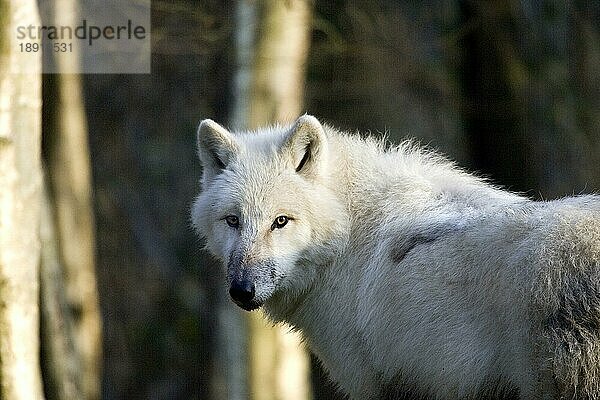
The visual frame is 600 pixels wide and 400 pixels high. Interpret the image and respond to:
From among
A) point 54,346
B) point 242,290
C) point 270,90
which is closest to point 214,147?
point 242,290

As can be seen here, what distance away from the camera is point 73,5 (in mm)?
15125

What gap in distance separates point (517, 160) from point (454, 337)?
10308 millimetres

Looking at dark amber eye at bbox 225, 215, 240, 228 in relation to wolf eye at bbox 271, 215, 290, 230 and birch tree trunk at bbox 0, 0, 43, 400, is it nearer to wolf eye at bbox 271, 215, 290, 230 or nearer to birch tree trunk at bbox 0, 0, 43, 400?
wolf eye at bbox 271, 215, 290, 230

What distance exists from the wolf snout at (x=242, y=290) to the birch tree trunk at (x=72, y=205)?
29.2 feet

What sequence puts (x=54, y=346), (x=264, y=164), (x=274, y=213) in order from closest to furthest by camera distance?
(x=274, y=213), (x=264, y=164), (x=54, y=346)

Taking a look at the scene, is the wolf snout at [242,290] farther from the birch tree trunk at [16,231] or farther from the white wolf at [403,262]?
the birch tree trunk at [16,231]

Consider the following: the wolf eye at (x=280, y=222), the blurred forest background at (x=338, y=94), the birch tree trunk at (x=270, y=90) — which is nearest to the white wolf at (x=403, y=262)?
the wolf eye at (x=280, y=222)

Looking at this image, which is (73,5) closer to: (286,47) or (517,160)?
(286,47)

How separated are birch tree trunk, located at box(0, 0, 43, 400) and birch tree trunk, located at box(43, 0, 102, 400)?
24.2 feet

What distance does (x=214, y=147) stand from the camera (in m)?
7.57

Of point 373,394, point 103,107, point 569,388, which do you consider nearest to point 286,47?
point 373,394

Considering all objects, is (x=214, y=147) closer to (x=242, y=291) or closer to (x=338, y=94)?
(x=242, y=291)

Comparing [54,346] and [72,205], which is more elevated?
[72,205]

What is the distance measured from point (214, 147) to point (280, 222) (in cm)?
94
